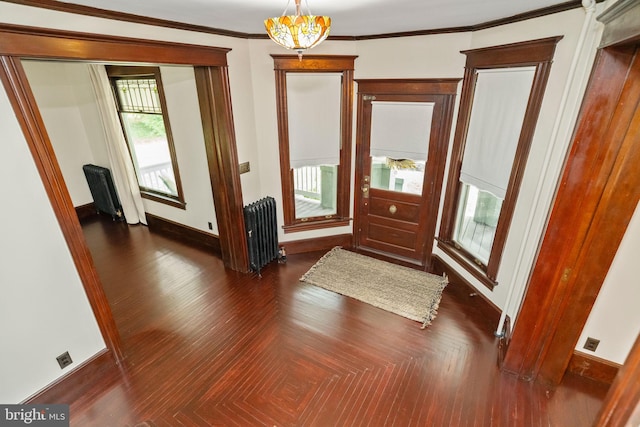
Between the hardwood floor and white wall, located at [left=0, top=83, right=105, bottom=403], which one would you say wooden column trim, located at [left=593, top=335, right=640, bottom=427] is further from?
white wall, located at [left=0, top=83, right=105, bottom=403]

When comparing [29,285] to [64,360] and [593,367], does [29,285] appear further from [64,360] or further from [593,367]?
[593,367]

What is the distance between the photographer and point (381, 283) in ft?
12.0

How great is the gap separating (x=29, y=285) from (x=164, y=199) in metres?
2.88

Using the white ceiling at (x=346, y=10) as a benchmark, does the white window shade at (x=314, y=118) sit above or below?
below

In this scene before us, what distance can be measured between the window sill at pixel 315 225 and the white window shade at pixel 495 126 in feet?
5.67

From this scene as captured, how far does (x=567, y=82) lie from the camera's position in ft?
6.94

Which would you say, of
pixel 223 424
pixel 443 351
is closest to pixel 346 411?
pixel 223 424

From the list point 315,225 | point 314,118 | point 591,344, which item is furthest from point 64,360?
point 591,344

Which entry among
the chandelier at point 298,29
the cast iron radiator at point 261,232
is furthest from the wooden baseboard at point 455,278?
the chandelier at point 298,29

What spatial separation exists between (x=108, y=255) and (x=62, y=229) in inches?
103

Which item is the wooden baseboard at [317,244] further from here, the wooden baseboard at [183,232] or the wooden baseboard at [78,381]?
the wooden baseboard at [78,381]

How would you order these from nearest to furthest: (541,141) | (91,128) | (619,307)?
(619,307) < (541,141) < (91,128)

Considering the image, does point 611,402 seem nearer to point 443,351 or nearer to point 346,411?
point 346,411

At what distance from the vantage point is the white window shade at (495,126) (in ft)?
8.66
